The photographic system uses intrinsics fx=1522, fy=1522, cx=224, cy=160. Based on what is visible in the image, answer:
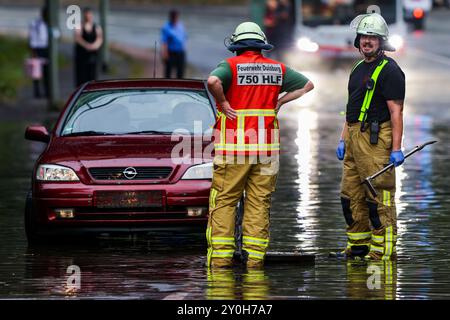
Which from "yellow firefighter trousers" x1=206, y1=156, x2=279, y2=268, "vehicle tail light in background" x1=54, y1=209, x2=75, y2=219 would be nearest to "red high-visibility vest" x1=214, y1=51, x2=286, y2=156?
"yellow firefighter trousers" x1=206, y1=156, x2=279, y2=268

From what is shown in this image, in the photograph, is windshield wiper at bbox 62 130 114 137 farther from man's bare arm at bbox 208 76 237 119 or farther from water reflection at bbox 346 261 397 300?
water reflection at bbox 346 261 397 300

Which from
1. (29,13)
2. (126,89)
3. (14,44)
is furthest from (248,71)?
(29,13)

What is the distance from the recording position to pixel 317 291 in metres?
9.76

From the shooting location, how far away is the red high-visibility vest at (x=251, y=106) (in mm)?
10680

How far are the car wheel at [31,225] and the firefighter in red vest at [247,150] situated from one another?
198 cm

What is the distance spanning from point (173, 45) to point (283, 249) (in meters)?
20.2

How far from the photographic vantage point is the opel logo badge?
39.3 ft

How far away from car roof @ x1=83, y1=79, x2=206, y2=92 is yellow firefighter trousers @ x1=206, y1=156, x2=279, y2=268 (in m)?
2.82

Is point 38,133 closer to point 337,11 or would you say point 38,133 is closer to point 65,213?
point 65,213

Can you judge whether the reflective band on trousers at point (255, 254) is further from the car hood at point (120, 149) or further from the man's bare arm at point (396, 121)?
the car hood at point (120, 149)

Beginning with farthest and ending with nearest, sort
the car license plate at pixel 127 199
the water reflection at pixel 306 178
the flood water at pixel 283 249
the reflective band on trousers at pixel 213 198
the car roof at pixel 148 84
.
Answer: the car roof at pixel 148 84 < the water reflection at pixel 306 178 < the car license plate at pixel 127 199 < the reflective band on trousers at pixel 213 198 < the flood water at pixel 283 249

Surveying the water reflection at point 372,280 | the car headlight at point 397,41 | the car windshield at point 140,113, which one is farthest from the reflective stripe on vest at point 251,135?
the car headlight at point 397,41
